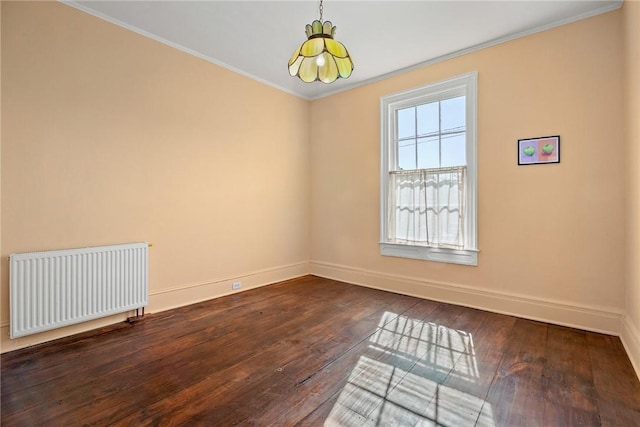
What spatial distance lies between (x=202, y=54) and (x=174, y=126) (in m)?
1.01

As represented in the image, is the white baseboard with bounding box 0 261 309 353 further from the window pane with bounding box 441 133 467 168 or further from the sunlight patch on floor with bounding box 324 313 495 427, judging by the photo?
the window pane with bounding box 441 133 467 168

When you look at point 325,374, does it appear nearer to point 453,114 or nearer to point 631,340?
point 631,340

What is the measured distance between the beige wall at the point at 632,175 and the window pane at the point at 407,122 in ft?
6.77

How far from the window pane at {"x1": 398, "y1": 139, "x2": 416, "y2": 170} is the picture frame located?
1.25 metres

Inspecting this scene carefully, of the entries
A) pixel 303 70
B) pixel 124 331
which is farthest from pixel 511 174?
pixel 124 331

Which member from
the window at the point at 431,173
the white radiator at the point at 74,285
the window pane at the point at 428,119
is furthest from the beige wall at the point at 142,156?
the window pane at the point at 428,119

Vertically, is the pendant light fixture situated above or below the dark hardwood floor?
above

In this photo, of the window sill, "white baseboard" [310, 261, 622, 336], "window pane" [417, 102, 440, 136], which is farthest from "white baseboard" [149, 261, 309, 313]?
"window pane" [417, 102, 440, 136]

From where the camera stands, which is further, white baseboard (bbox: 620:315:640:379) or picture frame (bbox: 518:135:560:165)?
picture frame (bbox: 518:135:560:165)

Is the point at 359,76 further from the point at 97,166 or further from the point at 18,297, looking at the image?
the point at 18,297

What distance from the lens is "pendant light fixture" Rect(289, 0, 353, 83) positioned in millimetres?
2186

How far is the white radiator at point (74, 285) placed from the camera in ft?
8.10

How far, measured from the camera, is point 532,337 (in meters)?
2.75

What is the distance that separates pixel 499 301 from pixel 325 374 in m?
2.35
